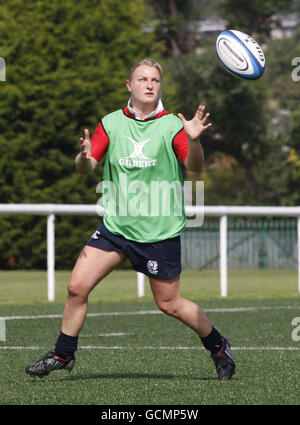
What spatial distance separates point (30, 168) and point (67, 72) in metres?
2.63

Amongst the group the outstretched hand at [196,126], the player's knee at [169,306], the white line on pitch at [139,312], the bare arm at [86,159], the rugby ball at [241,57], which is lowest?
the white line on pitch at [139,312]

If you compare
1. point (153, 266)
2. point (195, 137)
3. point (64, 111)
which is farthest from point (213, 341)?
point (64, 111)

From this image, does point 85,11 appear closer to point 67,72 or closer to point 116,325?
point 67,72

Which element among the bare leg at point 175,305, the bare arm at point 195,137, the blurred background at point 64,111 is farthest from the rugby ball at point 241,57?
the blurred background at point 64,111

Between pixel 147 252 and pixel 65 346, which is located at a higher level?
pixel 147 252

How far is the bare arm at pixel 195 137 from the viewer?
6477 mm

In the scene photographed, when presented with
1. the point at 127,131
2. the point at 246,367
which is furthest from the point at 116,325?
the point at 127,131

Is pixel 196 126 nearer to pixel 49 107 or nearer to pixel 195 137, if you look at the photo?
pixel 195 137

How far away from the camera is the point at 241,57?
25.8 feet

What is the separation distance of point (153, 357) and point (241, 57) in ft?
8.52

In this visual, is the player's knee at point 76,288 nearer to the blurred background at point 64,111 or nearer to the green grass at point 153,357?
the green grass at point 153,357

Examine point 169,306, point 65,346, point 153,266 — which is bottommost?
point 65,346

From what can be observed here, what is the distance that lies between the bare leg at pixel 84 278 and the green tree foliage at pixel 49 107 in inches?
627

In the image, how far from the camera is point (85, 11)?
2541cm
